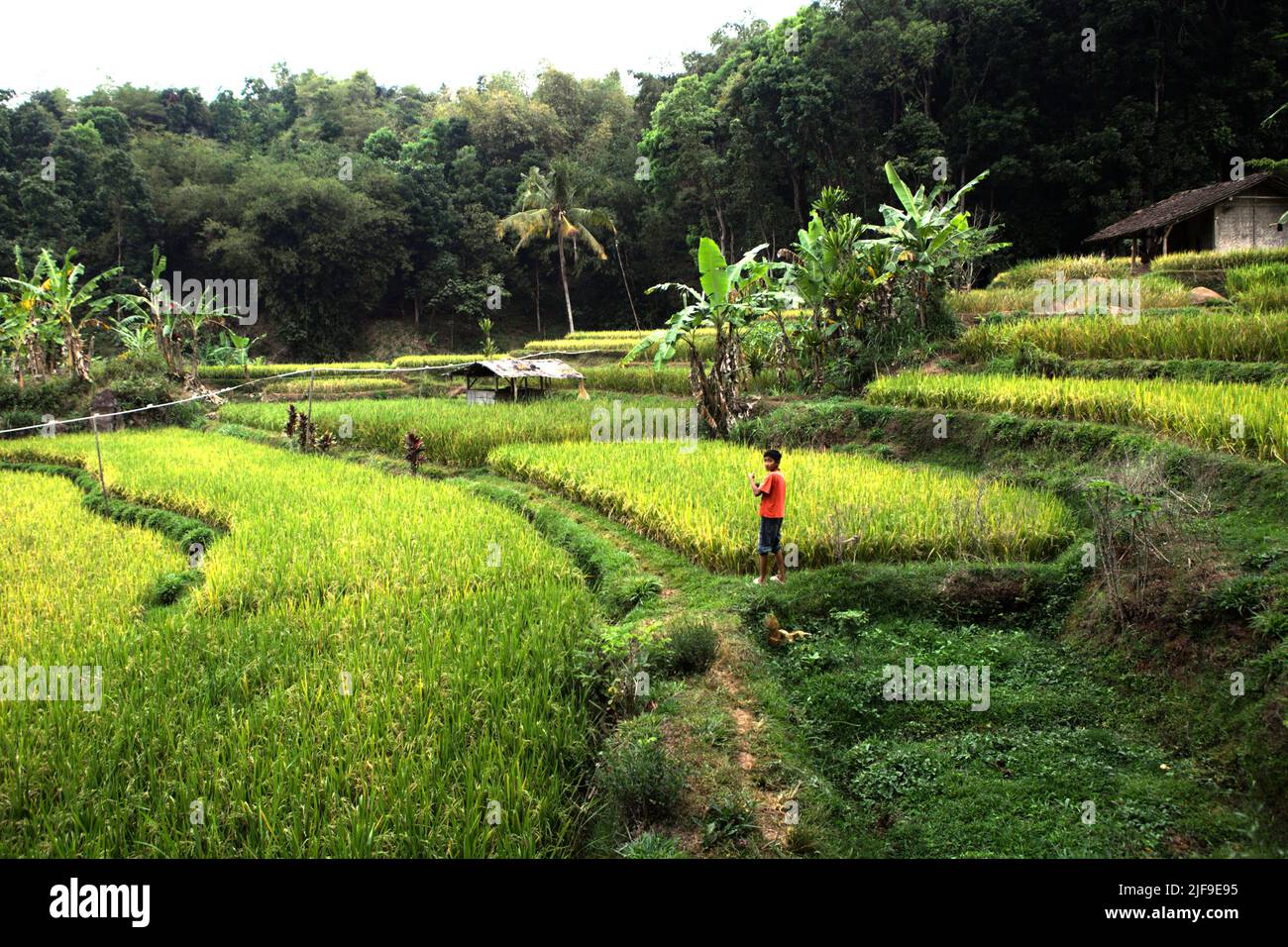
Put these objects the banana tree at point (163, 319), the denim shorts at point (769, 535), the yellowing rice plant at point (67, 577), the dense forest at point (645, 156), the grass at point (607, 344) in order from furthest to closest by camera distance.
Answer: the dense forest at point (645, 156) < the grass at point (607, 344) < the banana tree at point (163, 319) < the denim shorts at point (769, 535) < the yellowing rice plant at point (67, 577)

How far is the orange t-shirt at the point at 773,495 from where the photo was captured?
5207 millimetres

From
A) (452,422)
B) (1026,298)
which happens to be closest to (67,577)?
(452,422)

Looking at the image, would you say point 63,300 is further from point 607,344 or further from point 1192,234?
point 1192,234

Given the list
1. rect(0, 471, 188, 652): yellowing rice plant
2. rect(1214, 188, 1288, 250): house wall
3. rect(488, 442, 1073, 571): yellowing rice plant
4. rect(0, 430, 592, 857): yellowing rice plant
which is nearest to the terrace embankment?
rect(488, 442, 1073, 571): yellowing rice plant

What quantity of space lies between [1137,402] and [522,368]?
1159 cm

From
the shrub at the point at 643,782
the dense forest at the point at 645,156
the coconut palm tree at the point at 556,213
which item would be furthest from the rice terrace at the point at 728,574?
the coconut palm tree at the point at 556,213

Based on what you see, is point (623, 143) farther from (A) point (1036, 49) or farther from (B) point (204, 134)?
(B) point (204, 134)

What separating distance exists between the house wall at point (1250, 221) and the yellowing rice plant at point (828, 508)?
48.6 feet

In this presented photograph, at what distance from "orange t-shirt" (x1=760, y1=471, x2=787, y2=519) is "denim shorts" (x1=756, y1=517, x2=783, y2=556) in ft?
0.15

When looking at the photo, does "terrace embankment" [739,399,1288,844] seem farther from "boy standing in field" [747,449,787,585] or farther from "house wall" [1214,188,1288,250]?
"house wall" [1214,188,1288,250]

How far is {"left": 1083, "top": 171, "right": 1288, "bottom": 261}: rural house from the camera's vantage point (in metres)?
17.0

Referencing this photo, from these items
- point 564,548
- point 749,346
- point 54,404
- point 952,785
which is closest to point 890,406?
point 749,346

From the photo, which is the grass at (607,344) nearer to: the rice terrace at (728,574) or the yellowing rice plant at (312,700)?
the rice terrace at (728,574)
